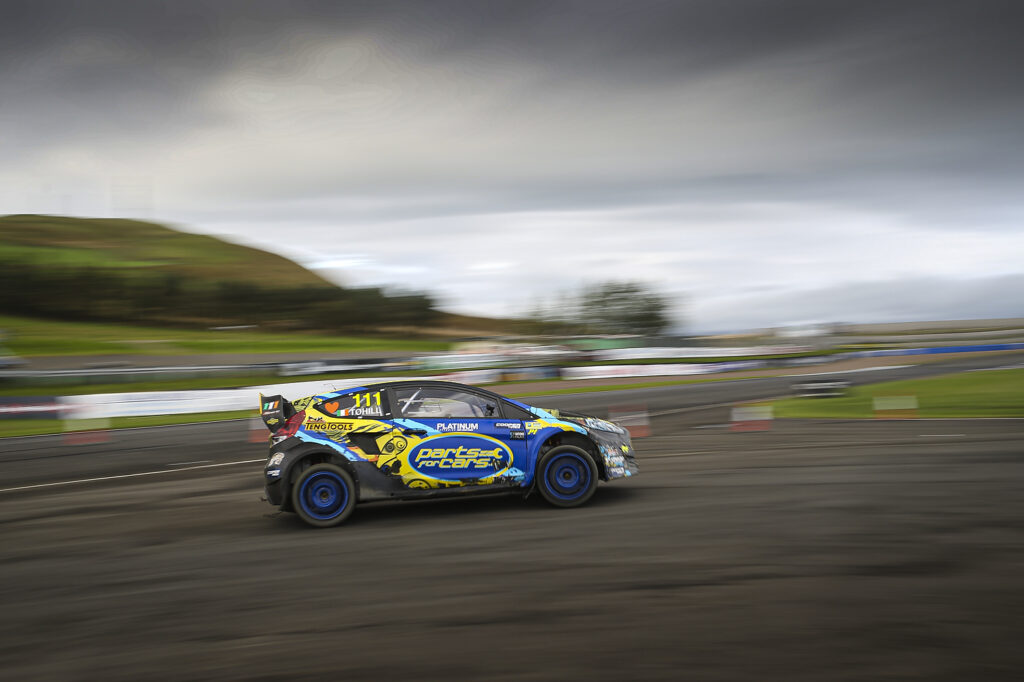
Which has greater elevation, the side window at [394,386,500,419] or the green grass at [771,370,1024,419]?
the side window at [394,386,500,419]

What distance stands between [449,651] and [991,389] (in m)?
19.2

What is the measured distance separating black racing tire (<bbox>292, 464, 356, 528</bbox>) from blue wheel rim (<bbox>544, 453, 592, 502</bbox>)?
193 centimetres

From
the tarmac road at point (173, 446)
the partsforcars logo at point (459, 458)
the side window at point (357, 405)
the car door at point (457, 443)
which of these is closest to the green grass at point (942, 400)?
the tarmac road at point (173, 446)

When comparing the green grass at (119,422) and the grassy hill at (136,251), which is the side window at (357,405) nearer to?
the green grass at (119,422)

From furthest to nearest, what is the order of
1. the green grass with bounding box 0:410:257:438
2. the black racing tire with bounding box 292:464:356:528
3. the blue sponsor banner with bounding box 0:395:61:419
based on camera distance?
the blue sponsor banner with bounding box 0:395:61:419 → the green grass with bounding box 0:410:257:438 → the black racing tire with bounding box 292:464:356:528

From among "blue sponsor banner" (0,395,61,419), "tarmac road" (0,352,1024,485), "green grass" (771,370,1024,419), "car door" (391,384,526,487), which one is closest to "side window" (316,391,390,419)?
"car door" (391,384,526,487)

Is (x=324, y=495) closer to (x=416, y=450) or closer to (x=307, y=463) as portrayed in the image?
(x=307, y=463)

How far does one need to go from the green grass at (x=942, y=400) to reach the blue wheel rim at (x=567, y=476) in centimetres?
1054

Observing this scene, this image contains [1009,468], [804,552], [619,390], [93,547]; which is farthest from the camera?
[619,390]

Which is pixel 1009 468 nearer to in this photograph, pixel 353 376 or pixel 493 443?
pixel 493 443

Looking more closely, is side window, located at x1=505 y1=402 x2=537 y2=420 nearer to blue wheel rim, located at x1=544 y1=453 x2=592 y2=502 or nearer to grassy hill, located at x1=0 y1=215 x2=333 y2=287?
blue wheel rim, located at x1=544 y1=453 x2=592 y2=502

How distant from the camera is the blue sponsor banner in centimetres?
2216

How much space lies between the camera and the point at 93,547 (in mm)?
7070

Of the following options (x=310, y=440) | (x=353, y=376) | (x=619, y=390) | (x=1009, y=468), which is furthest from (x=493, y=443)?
(x=353, y=376)
